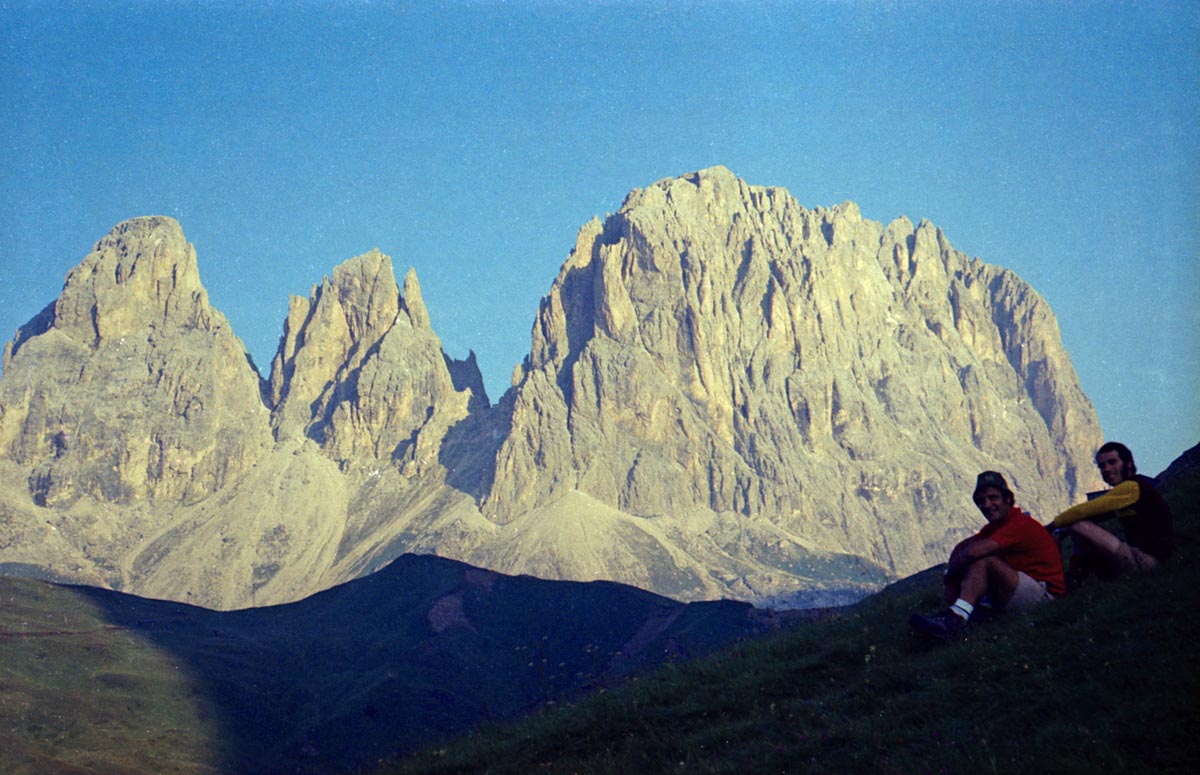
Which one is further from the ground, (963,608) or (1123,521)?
(1123,521)

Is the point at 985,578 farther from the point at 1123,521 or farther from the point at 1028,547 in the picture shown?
the point at 1123,521

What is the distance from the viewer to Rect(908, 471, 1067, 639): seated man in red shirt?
15703 mm

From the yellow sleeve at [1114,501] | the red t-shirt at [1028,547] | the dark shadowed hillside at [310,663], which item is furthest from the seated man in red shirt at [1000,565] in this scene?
the dark shadowed hillside at [310,663]

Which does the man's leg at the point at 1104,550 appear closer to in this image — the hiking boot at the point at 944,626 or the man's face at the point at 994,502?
the man's face at the point at 994,502

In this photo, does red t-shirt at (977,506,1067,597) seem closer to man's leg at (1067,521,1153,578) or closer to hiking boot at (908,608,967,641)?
man's leg at (1067,521,1153,578)

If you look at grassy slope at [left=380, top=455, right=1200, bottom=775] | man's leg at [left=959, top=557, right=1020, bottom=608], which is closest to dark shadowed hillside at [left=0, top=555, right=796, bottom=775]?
grassy slope at [left=380, top=455, right=1200, bottom=775]

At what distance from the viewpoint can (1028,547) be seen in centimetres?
1591

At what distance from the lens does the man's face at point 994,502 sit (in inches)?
626

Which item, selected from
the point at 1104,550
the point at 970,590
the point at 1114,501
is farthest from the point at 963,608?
the point at 1114,501

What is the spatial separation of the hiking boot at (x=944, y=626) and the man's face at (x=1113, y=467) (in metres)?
3.24

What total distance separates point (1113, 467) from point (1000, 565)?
8.17ft

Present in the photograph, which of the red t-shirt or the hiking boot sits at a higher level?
the red t-shirt

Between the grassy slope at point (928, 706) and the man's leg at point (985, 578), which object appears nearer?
the grassy slope at point (928, 706)

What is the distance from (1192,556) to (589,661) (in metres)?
89.1
